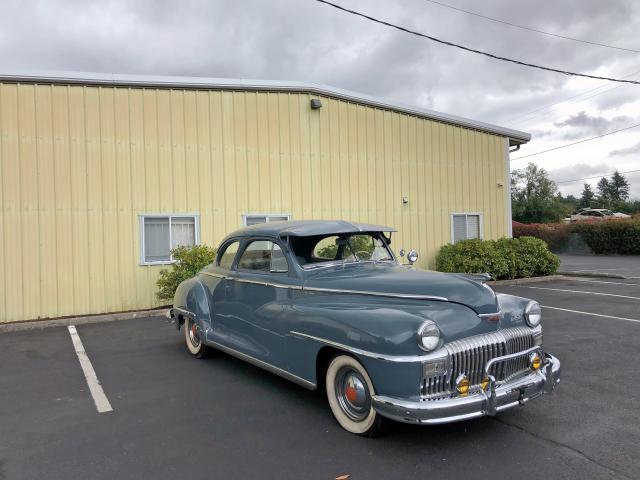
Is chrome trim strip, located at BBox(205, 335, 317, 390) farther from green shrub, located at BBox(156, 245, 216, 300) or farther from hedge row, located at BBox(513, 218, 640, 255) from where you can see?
hedge row, located at BBox(513, 218, 640, 255)

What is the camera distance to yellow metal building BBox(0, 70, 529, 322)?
9.23 meters

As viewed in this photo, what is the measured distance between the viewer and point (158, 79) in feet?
33.1

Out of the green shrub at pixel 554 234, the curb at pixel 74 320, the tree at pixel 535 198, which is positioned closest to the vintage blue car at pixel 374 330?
the curb at pixel 74 320

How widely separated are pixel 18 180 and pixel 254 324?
6927mm

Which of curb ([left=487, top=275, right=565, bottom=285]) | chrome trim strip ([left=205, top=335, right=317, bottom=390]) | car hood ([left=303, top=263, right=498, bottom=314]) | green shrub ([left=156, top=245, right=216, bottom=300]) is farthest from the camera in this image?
curb ([left=487, top=275, right=565, bottom=285])

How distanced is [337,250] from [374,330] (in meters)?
1.61

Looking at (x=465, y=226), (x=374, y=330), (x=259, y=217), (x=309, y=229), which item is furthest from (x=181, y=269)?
(x=465, y=226)

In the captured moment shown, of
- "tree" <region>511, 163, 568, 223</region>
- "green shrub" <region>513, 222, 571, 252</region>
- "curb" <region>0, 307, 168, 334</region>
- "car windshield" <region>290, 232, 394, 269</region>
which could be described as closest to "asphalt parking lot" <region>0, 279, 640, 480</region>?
"car windshield" <region>290, 232, 394, 269</region>

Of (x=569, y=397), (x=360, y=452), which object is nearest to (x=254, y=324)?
(x=360, y=452)

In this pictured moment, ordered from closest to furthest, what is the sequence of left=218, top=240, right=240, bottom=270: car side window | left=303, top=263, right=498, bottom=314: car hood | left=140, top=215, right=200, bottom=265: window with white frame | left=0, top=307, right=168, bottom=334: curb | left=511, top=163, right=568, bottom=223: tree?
left=303, top=263, right=498, bottom=314: car hood < left=218, top=240, right=240, bottom=270: car side window < left=0, top=307, right=168, bottom=334: curb < left=140, top=215, right=200, bottom=265: window with white frame < left=511, top=163, right=568, bottom=223: tree

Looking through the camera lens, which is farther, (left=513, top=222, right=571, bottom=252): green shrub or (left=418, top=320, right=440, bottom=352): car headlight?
(left=513, top=222, right=571, bottom=252): green shrub

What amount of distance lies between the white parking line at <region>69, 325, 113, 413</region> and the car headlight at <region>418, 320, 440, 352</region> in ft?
9.92

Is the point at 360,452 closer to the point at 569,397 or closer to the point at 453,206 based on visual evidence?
the point at 569,397

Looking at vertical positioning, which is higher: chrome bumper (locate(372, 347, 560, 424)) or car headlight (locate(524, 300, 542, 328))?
car headlight (locate(524, 300, 542, 328))
